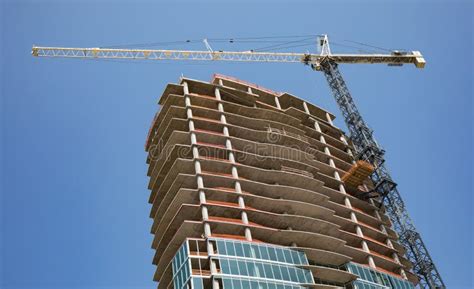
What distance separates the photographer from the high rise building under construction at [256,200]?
82.1 meters

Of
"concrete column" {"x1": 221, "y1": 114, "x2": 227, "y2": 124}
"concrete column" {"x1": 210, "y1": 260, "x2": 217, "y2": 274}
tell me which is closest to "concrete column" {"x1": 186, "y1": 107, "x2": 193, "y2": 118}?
"concrete column" {"x1": 221, "y1": 114, "x2": 227, "y2": 124}

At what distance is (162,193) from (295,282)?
26.2 metres

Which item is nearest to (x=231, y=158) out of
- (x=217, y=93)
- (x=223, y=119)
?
(x=223, y=119)

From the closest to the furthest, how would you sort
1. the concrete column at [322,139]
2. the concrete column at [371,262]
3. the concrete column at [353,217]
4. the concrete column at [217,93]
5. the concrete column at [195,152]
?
the concrete column at [195,152] < the concrete column at [371,262] < the concrete column at [353,217] < the concrete column at [217,93] < the concrete column at [322,139]

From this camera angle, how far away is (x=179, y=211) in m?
85.3

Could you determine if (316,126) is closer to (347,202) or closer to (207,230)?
(347,202)

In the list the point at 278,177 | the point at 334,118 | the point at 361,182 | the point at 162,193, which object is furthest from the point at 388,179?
the point at 162,193

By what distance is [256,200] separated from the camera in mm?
90562

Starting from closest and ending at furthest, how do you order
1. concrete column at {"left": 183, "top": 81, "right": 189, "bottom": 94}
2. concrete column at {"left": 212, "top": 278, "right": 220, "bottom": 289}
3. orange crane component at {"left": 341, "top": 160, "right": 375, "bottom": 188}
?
concrete column at {"left": 212, "top": 278, "right": 220, "bottom": 289} < concrete column at {"left": 183, "top": 81, "right": 189, "bottom": 94} < orange crane component at {"left": 341, "top": 160, "right": 375, "bottom": 188}

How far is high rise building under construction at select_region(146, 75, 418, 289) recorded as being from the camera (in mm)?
82125

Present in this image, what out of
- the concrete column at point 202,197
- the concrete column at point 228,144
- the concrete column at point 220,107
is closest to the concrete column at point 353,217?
the concrete column at point 228,144

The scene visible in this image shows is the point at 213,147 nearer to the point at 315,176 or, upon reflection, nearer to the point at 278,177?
the point at 278,177

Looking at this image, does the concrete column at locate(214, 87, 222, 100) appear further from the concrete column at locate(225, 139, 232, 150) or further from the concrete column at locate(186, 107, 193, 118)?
the concrete column at locate(225, 139, 232, 150)

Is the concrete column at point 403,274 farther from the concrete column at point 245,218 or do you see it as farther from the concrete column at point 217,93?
the concrete column at point 217,93
